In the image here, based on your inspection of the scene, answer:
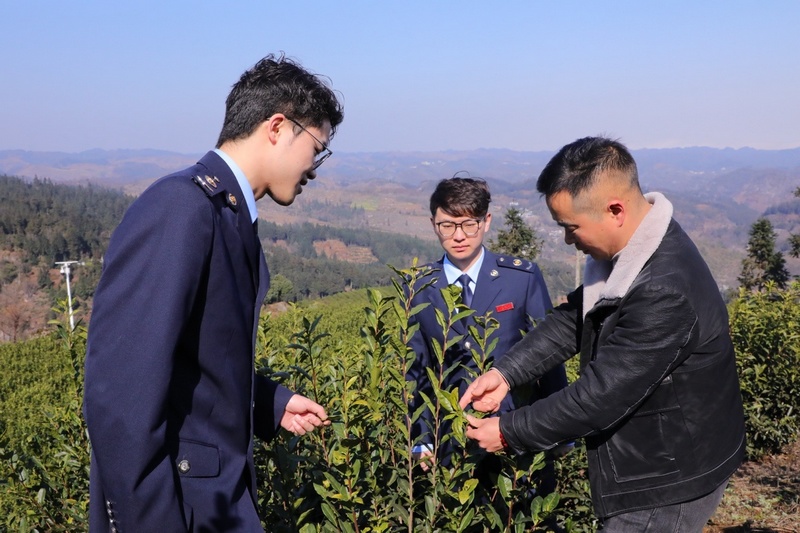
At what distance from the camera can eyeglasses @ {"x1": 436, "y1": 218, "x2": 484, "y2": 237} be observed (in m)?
3.06

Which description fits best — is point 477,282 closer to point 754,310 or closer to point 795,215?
point 754,310

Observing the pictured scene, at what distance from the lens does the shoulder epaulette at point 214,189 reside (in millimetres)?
1509

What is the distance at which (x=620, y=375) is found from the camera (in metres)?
1.72

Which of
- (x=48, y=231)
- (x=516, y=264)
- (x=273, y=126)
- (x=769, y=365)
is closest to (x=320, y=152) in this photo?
(x=273, y=126)

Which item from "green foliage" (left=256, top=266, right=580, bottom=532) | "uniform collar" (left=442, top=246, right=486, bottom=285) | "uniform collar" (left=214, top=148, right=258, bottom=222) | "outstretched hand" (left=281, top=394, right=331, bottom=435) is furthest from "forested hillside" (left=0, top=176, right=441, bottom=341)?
"uniform collar" (left=214, top=148, right=258, bottom=222)

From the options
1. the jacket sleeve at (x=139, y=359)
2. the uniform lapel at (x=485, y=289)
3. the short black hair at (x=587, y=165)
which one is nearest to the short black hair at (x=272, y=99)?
the jacket sleeve at (x=139, y=359)

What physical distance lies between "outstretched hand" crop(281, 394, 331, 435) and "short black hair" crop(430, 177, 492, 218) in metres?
1.37

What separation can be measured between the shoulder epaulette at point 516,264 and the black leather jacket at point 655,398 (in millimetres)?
1199

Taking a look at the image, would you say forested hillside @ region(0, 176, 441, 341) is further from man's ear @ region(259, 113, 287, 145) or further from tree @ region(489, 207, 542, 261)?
man's ear @ region(259, 113, 287, 145)

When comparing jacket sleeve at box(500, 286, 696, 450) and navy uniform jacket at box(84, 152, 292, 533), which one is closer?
navy uniform jacket at box(84, 152, 292, 533)

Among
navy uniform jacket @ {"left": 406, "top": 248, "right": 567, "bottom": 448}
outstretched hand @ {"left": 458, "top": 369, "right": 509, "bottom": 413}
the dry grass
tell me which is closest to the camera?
outstretched hand @ {"left": 458, "top": 369, "right": 509, "bottom": 413}

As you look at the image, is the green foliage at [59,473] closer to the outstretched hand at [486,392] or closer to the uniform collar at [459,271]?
the outstretched hand at [486,392]

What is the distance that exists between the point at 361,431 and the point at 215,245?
81 cm

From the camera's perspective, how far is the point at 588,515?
286cm
